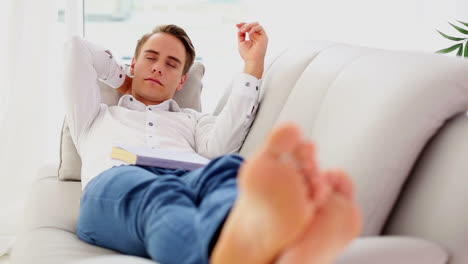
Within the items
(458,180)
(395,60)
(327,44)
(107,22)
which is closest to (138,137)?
(327,44)

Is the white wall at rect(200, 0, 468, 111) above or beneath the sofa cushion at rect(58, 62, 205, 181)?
above

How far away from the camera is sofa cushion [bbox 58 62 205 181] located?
2.34 metres

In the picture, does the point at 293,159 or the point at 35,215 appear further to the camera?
the point at 35,215

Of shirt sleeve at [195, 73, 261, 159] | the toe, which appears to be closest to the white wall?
shirt sleeve at [195, 73, 261, 159]

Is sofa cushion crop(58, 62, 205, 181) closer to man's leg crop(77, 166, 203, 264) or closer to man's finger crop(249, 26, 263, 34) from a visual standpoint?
man's finger crop(249, 26, 263, 34)

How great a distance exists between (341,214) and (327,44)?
117 cm

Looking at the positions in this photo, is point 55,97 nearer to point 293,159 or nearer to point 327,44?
point 327,44

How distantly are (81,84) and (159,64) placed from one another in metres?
0.26

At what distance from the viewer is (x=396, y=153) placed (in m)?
1.39

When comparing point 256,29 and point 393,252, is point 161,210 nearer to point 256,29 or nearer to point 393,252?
point 393,252

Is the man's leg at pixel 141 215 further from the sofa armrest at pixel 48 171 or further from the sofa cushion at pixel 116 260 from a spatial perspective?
the sofa armrest at pixel 48 171

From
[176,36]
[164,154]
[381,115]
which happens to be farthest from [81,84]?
[381,115]

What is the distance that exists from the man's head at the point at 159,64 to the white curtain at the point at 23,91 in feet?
2.87

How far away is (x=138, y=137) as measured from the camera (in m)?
2.08
